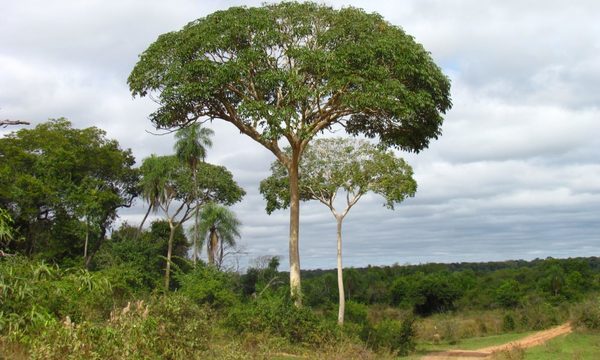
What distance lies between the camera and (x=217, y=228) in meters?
31.6

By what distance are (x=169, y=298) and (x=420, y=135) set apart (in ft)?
34.0

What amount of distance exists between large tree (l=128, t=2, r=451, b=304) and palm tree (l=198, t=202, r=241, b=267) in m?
14.4

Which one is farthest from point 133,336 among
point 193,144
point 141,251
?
point 141,251

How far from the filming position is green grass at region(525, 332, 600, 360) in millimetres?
16109

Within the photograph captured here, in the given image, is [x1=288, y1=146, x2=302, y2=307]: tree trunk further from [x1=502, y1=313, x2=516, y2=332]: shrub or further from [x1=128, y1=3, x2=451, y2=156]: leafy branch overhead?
[x1=502, y1=313, x2=516, y2=332]: shrub

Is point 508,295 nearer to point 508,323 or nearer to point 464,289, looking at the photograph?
point 464,289

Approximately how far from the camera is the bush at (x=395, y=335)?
17.8 metres

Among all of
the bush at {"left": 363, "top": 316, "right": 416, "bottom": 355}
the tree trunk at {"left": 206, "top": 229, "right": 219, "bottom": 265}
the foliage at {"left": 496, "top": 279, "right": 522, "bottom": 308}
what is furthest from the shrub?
the tree trunk at {"left": 206, "top": 229, "right": 219, "bottom": 265}

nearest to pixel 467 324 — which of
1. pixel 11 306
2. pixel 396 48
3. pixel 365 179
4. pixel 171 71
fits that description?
pixel 365 179

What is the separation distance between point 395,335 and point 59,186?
18.1m

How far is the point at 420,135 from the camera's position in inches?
692

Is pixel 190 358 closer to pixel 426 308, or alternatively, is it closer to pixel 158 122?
pixel 158 122

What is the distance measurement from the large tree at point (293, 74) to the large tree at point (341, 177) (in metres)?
8.67

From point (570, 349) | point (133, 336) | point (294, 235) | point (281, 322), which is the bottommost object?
point (570, 349)
